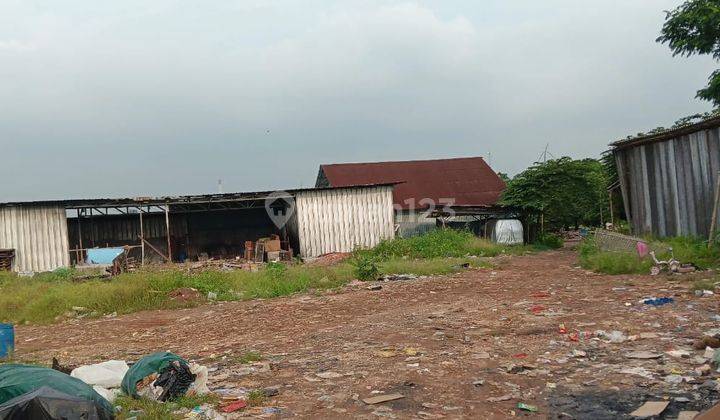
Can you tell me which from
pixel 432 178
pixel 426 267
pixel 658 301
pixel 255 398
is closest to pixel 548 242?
pixel 432 178

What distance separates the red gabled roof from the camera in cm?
2441

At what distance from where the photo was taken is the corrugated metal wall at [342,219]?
62.4 feet

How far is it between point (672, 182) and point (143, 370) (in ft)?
39.3

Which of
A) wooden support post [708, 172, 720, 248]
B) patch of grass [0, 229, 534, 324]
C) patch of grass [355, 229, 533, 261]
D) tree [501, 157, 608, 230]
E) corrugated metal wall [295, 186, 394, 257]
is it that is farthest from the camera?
tree [501, 157, 608, 230]

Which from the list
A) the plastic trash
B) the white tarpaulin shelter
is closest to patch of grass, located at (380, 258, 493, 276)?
the white tarpaulin shelter

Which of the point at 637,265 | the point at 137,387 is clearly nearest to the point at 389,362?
the point at 137,387

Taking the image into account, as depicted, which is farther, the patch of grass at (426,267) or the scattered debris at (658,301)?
the patch of grass at (426,267)

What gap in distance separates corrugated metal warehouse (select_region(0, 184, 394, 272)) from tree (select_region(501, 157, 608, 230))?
16.5 ft

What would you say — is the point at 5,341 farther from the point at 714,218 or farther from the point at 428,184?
the point at 428,184

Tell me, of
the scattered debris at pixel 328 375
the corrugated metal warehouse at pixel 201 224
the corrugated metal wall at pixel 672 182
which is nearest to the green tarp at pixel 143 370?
the scattered debris at pixel 328 375

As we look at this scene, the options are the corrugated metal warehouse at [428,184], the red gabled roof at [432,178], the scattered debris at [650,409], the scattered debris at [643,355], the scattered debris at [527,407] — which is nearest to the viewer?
the scattered debris at [650,409]

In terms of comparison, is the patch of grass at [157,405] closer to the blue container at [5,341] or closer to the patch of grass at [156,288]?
the blue container at [5,341]

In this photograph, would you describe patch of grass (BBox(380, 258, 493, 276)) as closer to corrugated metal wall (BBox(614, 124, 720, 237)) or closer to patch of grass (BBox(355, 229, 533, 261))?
patch of grass (BBox(355, 229, 533, 261))

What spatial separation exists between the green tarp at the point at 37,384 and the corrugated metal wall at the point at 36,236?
15481mm
